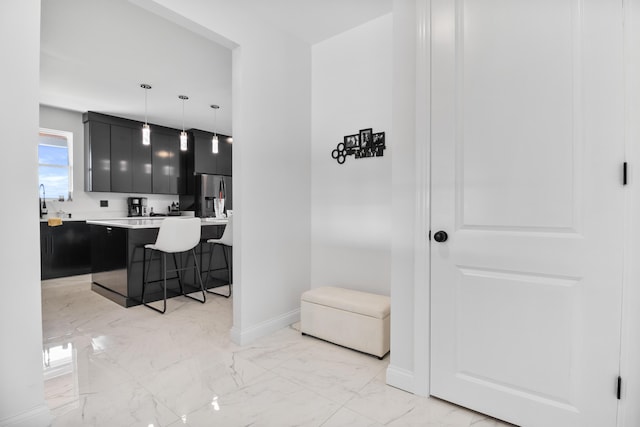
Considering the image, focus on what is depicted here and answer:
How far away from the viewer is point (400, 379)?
6.09 ft

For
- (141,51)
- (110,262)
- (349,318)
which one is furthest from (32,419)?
(141,51)

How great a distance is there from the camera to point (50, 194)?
495 cm

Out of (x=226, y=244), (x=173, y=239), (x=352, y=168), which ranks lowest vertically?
(x=226, y=244)

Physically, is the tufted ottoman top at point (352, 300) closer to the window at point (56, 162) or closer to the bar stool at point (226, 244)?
the bar stool at point (226, 244)

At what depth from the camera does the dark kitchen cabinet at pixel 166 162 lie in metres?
5.87

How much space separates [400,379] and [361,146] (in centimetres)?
174

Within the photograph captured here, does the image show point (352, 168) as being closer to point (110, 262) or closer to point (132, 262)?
point (132, 262)

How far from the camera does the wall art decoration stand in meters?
2.61

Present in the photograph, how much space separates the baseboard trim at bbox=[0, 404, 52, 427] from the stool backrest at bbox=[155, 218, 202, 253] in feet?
6.01

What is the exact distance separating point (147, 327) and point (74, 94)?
11.5 ft

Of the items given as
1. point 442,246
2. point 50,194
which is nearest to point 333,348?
point 442,246

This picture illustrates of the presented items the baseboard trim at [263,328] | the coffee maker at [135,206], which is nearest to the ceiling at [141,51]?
the coffee maker at [135,206]

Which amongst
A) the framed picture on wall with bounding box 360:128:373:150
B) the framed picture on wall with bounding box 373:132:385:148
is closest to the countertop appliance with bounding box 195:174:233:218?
the framed picture on wall with bounding box 360:128:373:150

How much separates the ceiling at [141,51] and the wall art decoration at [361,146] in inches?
37.0
